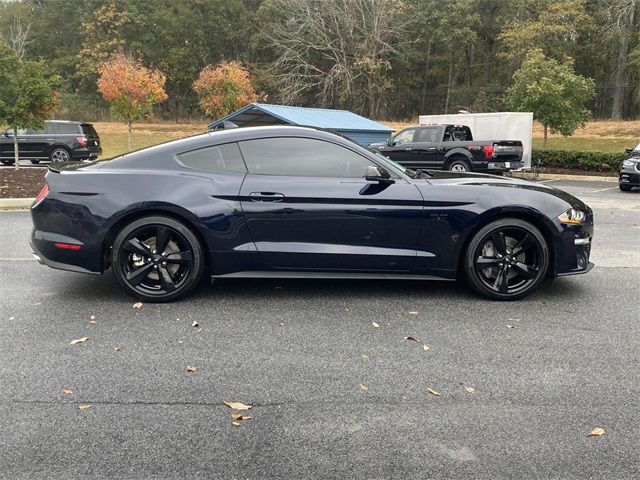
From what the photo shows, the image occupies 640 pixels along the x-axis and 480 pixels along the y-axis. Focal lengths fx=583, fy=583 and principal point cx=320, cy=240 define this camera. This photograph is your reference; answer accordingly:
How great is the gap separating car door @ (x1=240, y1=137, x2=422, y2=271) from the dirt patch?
9.12 meters

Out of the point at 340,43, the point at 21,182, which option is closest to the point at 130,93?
the point at 21,182

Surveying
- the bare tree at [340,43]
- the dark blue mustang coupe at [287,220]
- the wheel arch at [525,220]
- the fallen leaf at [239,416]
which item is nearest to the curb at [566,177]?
the wheel arch at [525,220]

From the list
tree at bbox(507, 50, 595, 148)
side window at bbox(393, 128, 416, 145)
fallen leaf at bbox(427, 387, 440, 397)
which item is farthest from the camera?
tree at bbox(507, 50, 595, 148)

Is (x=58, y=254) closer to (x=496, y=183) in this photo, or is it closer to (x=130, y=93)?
(x=496, y=183)

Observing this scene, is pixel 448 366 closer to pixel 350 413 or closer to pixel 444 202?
pixel 350 413

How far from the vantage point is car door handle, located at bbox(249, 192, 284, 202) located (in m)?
4.98

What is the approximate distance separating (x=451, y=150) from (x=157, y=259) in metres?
14.6

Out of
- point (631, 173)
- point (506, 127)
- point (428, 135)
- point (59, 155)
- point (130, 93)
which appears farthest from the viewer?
point (130, 93)

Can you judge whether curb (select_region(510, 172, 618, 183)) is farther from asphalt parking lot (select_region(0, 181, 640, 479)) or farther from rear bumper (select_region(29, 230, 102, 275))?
rear bumper (select_region(29, 230, 102, 275))

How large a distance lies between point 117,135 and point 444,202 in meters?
41.0

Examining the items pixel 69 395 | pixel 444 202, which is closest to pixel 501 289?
pixel 444 202

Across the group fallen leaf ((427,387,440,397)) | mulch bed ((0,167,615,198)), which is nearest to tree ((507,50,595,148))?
mulch bed ((0,167,615,198))

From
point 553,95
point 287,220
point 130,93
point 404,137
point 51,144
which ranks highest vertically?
point 130,93

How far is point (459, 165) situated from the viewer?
59.5 ft
